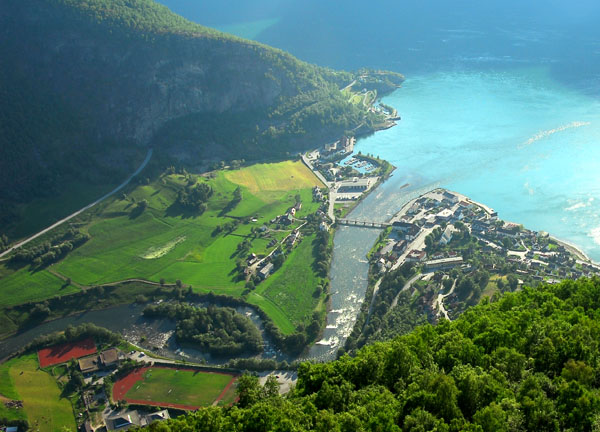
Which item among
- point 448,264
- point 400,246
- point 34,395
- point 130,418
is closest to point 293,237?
point 400,246

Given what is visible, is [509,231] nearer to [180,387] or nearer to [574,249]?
[574,249]

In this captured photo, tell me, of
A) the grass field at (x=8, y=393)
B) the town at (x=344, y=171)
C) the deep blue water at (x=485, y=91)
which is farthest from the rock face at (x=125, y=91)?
the grass field at (x=8, y=393)

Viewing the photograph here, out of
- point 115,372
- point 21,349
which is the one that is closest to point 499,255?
point 115,372

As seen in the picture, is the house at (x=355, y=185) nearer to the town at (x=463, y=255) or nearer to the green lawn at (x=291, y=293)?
the town at (x=463, y=255)

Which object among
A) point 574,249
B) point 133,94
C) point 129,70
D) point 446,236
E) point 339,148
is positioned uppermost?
point 129,70

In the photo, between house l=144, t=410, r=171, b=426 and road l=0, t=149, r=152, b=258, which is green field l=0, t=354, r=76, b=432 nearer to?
house l=144, t=410, r=171, b=426

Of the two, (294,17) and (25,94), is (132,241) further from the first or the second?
(294,17)
